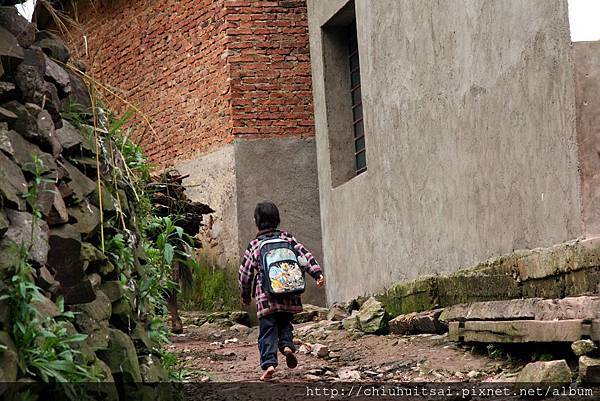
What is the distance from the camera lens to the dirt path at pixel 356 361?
6.79 m

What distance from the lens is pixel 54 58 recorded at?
491 centimetres

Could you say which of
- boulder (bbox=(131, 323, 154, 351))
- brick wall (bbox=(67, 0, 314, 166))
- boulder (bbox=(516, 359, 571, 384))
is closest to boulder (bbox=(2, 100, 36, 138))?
boulder (bbox=(131, 323, 154, 351))

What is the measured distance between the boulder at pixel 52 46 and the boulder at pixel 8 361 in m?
1.66

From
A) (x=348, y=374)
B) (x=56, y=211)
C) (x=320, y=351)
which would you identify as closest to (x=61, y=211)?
(x=56, y=211)

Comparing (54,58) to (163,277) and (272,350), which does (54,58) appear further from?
(272,350)

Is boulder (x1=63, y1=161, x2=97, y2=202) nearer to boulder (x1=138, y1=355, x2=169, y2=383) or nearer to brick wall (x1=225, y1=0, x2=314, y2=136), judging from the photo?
boulder (x1=138, y1=355, x2=169, y2=383)

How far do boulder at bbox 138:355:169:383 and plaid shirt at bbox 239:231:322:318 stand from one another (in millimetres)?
2119

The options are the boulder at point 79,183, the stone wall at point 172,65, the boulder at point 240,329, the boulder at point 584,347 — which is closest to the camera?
the boulder at point 79,183

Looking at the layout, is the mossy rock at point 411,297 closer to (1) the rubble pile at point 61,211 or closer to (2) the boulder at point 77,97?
(1) the rubble pile at point 61,211

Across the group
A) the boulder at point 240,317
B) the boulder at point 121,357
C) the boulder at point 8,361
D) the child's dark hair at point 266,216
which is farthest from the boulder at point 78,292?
the boulder at point 240,317

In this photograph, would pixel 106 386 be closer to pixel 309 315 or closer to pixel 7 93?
pixel 7 93

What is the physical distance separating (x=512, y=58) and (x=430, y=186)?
6.23 feet

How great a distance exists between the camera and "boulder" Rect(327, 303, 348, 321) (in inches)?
418

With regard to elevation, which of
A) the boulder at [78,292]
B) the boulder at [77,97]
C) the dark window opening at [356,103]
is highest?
the dark window opening at [356,103]
